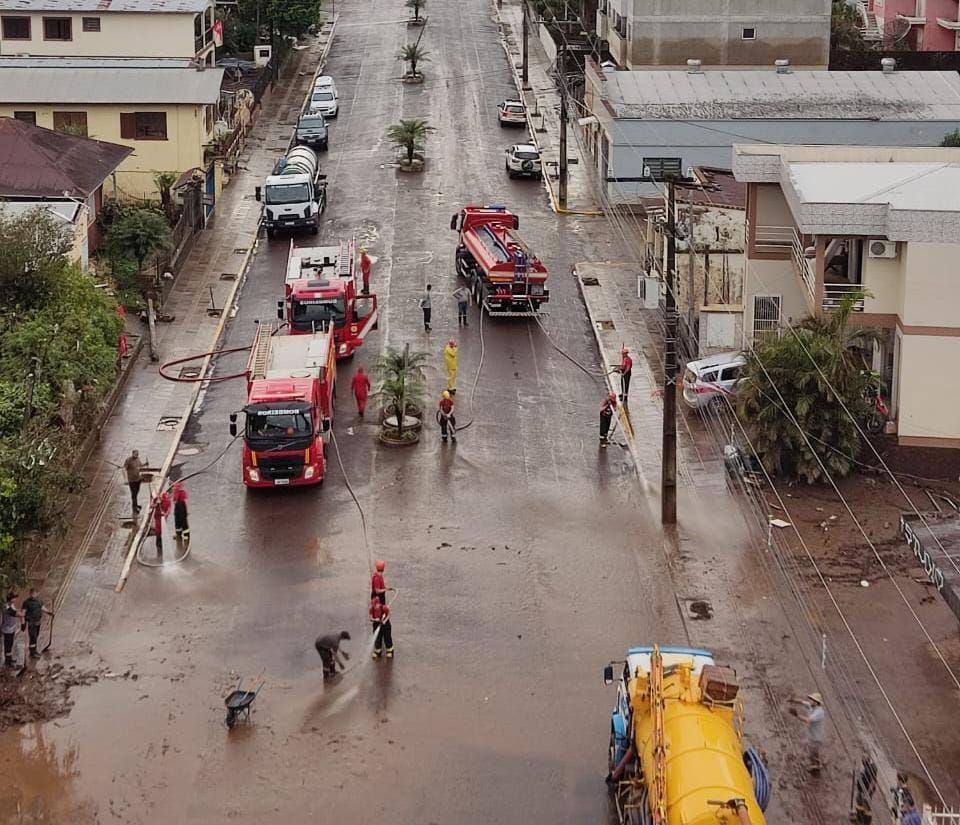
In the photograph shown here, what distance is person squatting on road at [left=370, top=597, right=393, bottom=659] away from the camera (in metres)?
30.2

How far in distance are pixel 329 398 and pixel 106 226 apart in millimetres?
18818

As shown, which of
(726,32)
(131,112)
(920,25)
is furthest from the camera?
(920,25)

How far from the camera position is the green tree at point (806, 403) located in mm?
38438

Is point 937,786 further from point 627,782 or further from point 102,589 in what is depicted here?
point 102,589

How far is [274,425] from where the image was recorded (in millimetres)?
37844

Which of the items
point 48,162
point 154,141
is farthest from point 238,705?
point 154,141

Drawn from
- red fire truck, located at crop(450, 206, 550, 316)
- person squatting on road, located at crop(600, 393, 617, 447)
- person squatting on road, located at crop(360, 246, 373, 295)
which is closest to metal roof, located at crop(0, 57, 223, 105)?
person squatting on road, located at crop(360, 246, 373, 295)

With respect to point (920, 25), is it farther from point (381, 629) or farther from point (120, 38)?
point (381, 629)

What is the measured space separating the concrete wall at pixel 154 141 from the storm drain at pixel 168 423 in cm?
2262

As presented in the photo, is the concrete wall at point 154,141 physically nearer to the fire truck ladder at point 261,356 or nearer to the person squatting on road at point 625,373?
the fire truck ladder at point 261,356

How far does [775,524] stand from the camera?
36.8m

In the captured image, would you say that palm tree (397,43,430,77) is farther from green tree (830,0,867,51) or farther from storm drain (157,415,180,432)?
storm drain (157,415,180,432)

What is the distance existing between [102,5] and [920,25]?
4273cm

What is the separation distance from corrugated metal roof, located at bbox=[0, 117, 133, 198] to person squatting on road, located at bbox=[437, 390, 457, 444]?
1742cm
